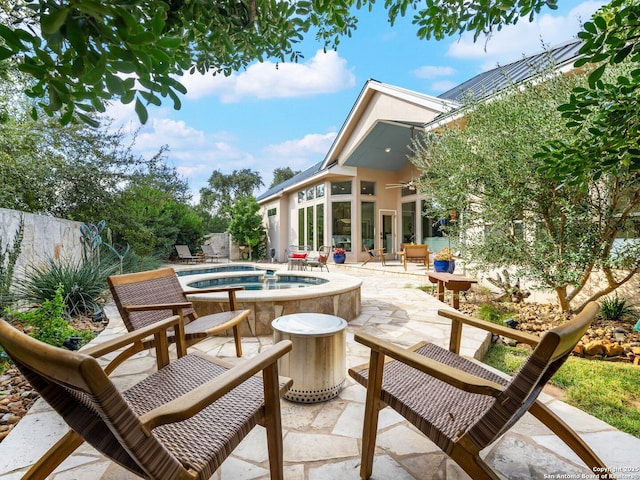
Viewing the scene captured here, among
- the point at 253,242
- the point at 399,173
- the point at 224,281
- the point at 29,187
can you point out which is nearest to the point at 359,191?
the point at 399,173

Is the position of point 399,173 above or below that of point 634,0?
above

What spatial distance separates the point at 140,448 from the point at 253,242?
15875mm

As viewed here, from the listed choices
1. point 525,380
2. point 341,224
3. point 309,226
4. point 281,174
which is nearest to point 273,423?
point 525,380

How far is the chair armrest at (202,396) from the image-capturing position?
3.38 ft

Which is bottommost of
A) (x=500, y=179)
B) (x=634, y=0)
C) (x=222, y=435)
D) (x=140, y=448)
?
(x=222, y=435)

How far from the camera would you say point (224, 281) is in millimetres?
6648

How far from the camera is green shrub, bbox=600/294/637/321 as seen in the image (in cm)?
434

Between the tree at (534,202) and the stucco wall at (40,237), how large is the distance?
21.2 feet

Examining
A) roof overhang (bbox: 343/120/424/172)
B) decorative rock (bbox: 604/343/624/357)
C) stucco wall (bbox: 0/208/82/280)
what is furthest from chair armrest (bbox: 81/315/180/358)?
roof overhang (bbox: 343/120/424/172)

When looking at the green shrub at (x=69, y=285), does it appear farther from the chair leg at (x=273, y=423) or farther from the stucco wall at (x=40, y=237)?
the chair leg at (x=273, y=423)

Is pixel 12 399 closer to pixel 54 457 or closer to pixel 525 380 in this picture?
pixel 54 457

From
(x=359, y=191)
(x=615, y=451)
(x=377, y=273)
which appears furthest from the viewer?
(x=359, y=191)

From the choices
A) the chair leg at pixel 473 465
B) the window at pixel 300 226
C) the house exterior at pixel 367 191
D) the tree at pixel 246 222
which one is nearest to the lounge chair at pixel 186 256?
the tree at pixel 246 222

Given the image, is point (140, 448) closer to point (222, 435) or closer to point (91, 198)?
point (222, 435)
